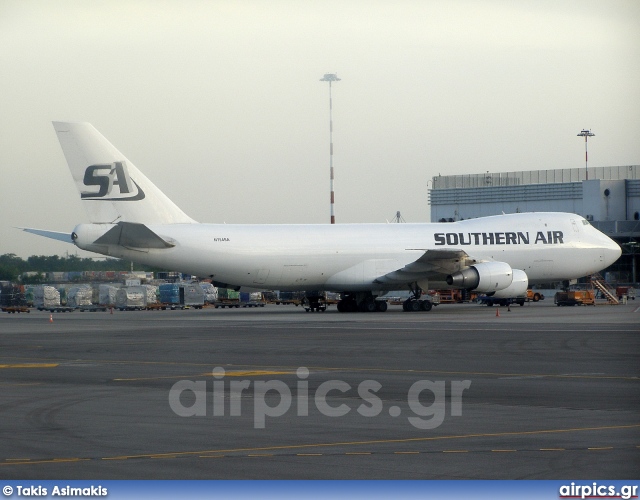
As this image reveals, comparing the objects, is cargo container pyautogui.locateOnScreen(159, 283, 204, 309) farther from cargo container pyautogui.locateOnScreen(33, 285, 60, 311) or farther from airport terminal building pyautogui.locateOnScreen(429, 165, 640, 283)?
airport terminal building pyautogui.locateOnScreen(429, 165, 640, 283)

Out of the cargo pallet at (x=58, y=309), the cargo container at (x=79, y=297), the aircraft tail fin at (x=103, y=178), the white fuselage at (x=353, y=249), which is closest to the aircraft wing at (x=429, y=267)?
the white fuselage at (x=353, y=249)

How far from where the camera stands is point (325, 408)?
1773 centimetres

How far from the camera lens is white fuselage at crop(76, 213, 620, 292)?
5544 cm

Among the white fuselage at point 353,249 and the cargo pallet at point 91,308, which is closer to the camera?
the white fuselage at point 353,249

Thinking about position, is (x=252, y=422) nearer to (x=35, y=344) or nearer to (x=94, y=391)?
(x=94, y=391)

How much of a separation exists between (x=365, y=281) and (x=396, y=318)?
864cm

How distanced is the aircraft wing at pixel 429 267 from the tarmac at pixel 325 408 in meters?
20.7

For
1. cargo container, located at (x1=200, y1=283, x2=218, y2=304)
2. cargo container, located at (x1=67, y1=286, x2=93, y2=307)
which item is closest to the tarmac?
cargo container, located at (x1=200, y1=283, x2=218, y2=304)

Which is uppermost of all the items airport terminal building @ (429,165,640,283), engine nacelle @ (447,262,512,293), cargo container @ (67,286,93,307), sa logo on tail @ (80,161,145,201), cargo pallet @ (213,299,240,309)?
airport terminal building @ (429,165,640,283)

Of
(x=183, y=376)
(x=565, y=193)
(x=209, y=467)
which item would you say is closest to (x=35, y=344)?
(x=183, y=376)

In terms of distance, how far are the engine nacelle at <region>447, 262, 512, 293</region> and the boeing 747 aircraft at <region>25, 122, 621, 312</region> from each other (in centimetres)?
5

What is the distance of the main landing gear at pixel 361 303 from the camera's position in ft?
201

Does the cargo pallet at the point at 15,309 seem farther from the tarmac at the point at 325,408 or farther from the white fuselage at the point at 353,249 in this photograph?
the tarmac at the point at 325,408

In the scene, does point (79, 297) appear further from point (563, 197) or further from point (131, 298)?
point (563, 197)
